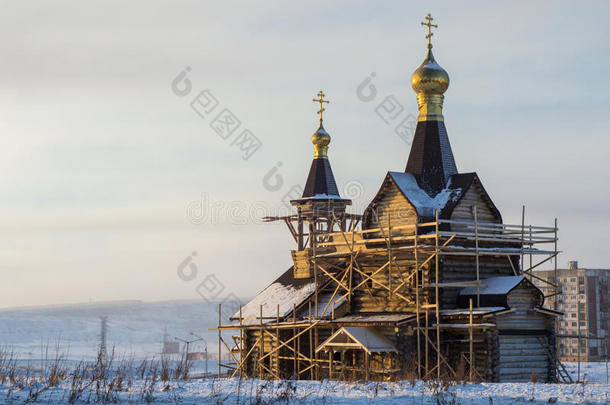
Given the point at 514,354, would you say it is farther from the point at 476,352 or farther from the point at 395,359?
the point at 395,359

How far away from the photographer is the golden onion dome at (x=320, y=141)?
4562cm

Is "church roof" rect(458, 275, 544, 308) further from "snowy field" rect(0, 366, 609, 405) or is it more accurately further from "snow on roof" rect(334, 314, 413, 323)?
"snowy field" rect(0, 366, 609, 405)

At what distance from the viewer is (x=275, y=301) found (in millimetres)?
37344

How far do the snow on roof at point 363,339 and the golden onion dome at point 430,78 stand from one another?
31.9 feet

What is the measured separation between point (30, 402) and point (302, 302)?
71.0 feet

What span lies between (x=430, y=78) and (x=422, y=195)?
475 cm

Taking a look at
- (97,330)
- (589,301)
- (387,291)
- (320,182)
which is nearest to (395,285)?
(387,291)

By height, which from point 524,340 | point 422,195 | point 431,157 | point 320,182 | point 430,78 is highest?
point 430,78

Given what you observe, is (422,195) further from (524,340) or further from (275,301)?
(275,301)

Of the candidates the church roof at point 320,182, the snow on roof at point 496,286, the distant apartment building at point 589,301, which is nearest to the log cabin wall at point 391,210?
the snow on roof at point 496,286

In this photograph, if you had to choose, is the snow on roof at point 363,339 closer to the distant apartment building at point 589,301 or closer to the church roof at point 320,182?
the church roof at point 320,182

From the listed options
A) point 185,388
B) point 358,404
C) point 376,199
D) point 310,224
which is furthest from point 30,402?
point 310,224

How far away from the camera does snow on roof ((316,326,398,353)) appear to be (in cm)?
2964

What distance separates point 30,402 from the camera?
1412 centimetres
